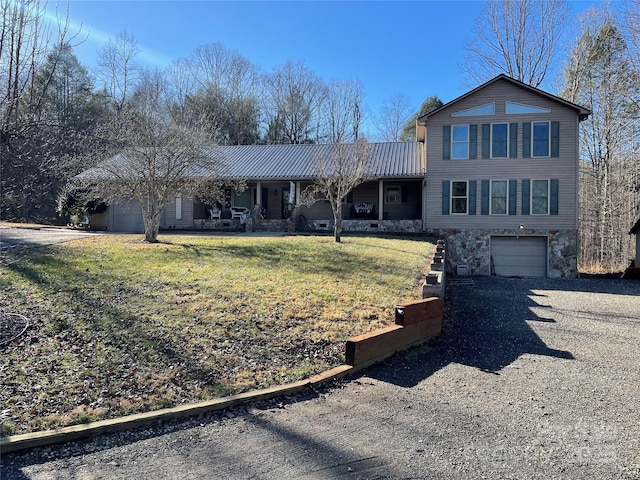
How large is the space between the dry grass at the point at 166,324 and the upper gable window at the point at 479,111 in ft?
37.7

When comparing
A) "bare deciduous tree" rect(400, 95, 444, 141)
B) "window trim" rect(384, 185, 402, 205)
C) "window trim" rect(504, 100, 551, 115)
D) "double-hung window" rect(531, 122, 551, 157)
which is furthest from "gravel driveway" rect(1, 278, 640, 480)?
"bare deciduous tree" rect(400, 95, 444, 141)

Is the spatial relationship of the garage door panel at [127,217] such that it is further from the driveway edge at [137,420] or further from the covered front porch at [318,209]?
the driveway edge at [137,420]

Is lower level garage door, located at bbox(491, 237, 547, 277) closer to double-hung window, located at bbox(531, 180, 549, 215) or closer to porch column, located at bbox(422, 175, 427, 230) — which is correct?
double-hung window, located at bbox(531, 180, 549, 215)

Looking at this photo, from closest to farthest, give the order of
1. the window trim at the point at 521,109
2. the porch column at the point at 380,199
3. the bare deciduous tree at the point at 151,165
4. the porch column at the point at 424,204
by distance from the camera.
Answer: the bare deciduous tree at the point at 151,165 → the window trim at the point at 521,109 → the porch column at the point at 424,204 → the porch column at the point at 380,199

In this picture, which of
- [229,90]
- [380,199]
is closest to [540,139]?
[380,199]

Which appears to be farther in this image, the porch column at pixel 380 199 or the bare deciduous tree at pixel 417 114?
the bare deciduous tree at pixel 417 114

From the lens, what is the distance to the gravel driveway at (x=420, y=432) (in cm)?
271

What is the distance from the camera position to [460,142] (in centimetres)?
1822

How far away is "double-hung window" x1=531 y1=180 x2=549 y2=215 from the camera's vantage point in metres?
17.6

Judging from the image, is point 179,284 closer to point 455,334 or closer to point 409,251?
point 455,334

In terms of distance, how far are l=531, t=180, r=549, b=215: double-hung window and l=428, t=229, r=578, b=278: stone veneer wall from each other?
84 centimetres

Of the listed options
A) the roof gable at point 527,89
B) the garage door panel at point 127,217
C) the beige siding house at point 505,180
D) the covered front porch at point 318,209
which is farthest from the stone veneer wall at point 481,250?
the garage door panel at point 127,217

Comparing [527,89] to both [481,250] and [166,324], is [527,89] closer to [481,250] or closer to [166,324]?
[481,250]

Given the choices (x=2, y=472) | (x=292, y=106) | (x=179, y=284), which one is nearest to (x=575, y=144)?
(x=179, y=284)
